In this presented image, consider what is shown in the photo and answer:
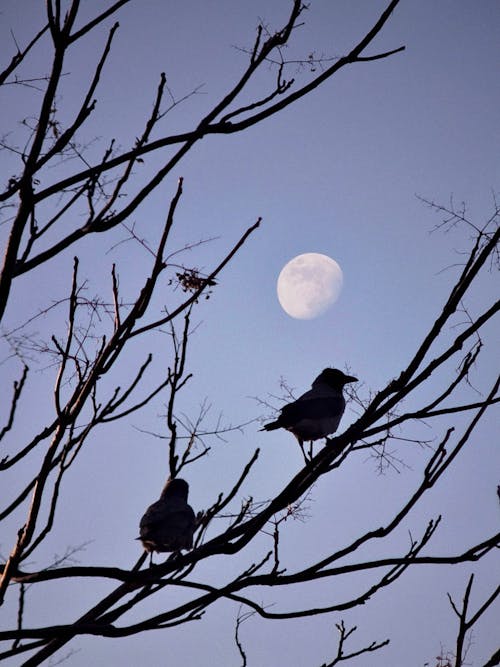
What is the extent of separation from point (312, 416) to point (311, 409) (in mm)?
109

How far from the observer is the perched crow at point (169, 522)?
26.2 ft

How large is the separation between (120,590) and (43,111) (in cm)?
266

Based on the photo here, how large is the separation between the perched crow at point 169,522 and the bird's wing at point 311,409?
1699 millimetres

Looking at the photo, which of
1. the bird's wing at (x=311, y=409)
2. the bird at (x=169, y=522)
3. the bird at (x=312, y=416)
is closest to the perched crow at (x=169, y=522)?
the bird at (x=169, y=522)

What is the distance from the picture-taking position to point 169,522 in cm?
830

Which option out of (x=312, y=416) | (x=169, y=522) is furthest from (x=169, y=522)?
(x=312, y=416)

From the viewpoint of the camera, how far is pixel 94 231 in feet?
10.6

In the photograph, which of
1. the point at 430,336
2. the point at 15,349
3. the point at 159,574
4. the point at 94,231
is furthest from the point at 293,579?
the point at 15,349

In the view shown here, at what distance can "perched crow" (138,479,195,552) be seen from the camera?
26.2 ft

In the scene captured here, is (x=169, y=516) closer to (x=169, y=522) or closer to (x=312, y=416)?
(x=169, y=522)

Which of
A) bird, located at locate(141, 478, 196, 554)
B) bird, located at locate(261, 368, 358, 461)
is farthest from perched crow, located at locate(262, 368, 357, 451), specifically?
bird, located at locate(141, 478, 196, 554)

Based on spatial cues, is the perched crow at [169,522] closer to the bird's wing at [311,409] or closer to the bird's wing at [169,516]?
the bird's wing at [169,516]

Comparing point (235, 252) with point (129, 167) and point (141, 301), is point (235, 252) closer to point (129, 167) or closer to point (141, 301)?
point (141, 301)

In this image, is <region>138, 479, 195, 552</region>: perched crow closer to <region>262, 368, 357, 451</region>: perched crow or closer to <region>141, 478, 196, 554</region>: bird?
<region>141, 478, 196, 554</region>: bird
